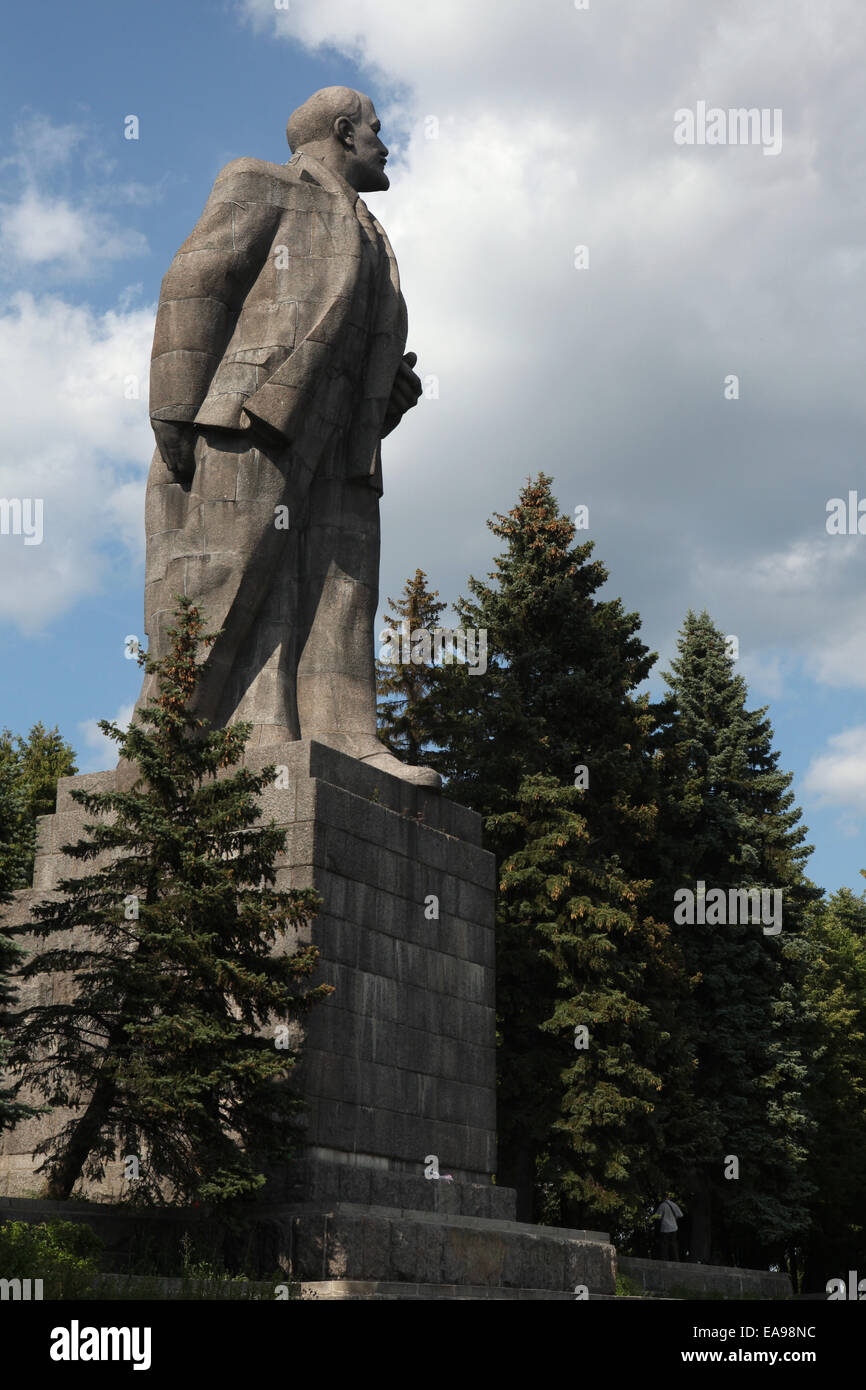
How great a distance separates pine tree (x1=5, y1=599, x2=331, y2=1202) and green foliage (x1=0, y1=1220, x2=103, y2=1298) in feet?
2.23

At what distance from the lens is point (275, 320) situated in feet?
46.8

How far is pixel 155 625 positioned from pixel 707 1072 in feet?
54.4

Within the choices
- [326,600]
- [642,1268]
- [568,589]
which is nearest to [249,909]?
[326,600]

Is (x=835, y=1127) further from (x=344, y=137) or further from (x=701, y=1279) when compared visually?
(x=344, y=137)

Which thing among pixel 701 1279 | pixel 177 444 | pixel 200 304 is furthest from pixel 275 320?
pixel 701 1279

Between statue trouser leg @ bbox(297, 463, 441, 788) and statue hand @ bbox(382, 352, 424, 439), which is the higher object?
statue hand @ bbox(382, 352, 424, 439)

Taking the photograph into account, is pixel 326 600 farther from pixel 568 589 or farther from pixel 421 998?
pixel 568 589

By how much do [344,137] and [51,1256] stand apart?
10.5m

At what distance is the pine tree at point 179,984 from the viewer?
33.6ft

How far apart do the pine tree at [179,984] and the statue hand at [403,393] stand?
4.97 m

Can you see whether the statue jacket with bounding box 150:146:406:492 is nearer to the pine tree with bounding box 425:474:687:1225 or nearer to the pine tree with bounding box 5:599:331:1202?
the pine tree with bounding box 5:599:331:1202

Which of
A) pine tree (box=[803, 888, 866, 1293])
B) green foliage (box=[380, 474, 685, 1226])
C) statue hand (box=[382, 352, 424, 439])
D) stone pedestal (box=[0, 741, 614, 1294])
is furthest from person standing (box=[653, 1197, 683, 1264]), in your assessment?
statue hand (box=[382, 352, 424, 439])

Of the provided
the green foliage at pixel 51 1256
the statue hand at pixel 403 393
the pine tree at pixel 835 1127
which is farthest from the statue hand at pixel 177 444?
the pine tree at pixel 835 1127

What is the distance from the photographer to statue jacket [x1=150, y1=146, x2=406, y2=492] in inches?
553
